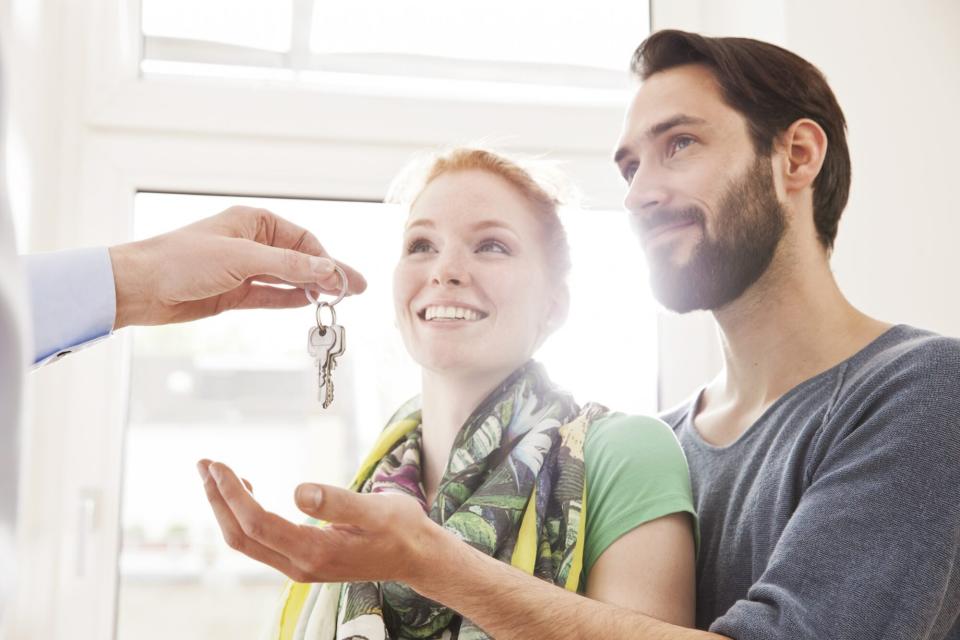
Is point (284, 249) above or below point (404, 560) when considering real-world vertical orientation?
above

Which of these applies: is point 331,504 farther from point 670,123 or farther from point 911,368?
point 670,123

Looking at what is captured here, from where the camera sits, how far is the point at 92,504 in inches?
68.4

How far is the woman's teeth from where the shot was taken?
1.34 meters

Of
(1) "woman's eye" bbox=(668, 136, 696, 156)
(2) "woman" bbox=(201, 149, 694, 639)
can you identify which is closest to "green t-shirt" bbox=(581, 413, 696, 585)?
(2) "woman" bbox=(201, 149, 694, 639)

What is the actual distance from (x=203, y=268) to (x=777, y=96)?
89 cm

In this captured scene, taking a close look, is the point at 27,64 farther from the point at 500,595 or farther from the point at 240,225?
the point at 500,595

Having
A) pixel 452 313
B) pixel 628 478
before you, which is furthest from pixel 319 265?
pixel 628 478

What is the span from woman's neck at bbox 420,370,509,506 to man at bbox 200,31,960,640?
1.08ft

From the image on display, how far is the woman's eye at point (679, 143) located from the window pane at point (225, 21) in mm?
896

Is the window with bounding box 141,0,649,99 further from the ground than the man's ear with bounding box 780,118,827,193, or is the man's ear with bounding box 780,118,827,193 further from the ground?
the window with bounding box 141,0,649,99

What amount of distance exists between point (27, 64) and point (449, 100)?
0.78 metres

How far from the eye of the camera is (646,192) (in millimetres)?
1457

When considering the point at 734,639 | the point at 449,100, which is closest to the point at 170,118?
the point at 449,100

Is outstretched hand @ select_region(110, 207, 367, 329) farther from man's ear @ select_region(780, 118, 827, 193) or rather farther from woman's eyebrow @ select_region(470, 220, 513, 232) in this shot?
man's ear @ select_region(780, 118, 827, 193)
